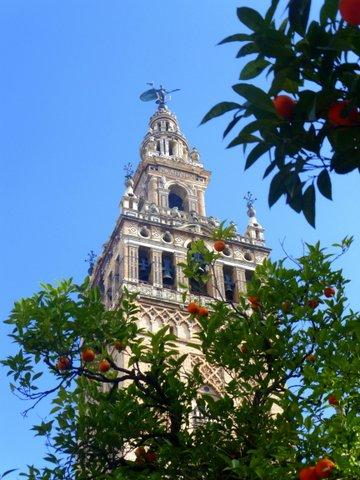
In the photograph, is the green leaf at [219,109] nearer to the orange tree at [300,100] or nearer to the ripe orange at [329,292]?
the orange tree at [300,100]

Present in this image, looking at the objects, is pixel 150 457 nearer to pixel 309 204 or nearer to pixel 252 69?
pixel 309 204

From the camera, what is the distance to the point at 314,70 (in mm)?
3430

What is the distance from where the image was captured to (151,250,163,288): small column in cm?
3053

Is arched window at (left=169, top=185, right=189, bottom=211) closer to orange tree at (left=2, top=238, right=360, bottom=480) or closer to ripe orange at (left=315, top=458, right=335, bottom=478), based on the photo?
orange tree at (left=2, top=238, right=360, bottom=480)

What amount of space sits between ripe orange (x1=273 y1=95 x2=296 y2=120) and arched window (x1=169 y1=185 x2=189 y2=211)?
3442cm

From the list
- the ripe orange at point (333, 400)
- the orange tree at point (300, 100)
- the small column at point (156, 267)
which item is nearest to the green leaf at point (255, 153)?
the orange tree at point (300, 100)

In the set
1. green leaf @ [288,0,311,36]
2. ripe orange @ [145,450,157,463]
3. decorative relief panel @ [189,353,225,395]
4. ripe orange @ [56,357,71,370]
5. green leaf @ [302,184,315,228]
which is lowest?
green leaf @ [302,184,315,228]

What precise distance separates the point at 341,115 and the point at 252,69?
0.64 metres

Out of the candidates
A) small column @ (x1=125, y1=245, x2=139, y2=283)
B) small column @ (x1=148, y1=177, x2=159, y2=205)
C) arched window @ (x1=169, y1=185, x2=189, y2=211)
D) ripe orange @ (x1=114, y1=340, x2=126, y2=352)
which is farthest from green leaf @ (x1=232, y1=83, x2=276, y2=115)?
arched window @ (x1=169, y1=185, x2=189, y2=211)

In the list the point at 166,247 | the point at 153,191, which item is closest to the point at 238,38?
the point at 166,247

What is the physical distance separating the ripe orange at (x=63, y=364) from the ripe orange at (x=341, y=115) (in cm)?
624

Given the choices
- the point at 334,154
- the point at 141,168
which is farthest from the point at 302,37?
the point at 141,168

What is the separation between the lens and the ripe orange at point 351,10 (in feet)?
9.28

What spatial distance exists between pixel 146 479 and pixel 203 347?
2.23 metres
